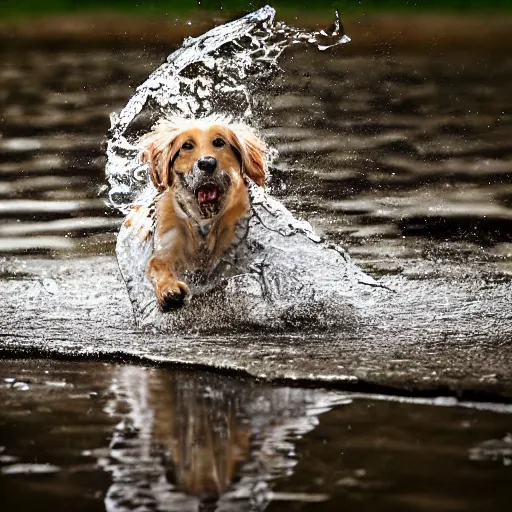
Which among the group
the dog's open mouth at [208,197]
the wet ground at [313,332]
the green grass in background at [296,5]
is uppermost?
the green grass in background at [296,5]

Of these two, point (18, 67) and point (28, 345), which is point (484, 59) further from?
point (28, 345)

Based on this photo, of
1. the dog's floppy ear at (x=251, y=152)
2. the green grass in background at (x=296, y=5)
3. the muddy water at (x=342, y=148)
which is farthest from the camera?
the green grass in background at (x=296, y=5)

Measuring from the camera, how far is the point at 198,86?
8.04m

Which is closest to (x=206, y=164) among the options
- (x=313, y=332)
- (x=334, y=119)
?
(x=313, y=332)

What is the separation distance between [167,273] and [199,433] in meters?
1.98

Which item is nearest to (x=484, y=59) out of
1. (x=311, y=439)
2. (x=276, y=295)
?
(x=276, y=295)

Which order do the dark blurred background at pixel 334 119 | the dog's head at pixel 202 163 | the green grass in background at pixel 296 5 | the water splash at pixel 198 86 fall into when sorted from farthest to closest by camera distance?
the green grass in background at pixel 296 5, the dark blurred background at pixel 334 119, the water splash at pixel 198 86, the dog's head at pixel 202 163

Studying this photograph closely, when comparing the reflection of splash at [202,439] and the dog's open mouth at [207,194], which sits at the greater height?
the dog's open mouth at [207,194]

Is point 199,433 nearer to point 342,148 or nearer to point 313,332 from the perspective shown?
point 313,332

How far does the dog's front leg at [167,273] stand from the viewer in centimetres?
595

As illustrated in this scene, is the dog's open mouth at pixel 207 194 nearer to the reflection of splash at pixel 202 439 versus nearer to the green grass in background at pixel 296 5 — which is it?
the reflection of splash at pixel 202 439

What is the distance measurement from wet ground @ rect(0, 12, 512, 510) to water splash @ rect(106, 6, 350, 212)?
1.93 ft

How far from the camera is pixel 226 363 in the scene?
5.17 m

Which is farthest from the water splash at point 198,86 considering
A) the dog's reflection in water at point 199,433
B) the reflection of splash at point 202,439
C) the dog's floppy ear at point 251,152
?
the dog's reflection in water at point 199,433
